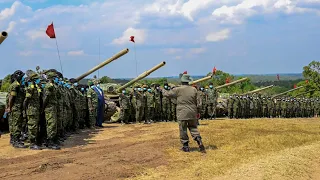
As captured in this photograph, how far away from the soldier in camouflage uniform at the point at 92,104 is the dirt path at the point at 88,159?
288 cm

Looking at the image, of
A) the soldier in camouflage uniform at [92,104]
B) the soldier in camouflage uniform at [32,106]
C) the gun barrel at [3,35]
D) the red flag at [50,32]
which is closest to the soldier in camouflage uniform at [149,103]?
the soldier in camouflage uniform at [92,104]

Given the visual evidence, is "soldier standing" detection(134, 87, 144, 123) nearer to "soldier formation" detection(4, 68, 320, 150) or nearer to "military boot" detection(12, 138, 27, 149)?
"soldier formation" detection(4, 68, 320, 150)

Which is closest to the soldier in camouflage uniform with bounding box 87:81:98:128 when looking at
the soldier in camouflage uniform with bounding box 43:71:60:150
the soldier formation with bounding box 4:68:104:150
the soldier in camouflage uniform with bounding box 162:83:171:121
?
the soldier formation with bounding box 4:68:104:150

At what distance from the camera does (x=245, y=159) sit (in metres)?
9.30

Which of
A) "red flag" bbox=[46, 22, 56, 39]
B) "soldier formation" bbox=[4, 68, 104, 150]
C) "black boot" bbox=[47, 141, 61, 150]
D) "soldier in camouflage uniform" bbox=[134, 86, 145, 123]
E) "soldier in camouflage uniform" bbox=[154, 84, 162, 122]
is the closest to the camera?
"soldier formation" bbox=[4, 68, 104, 150]

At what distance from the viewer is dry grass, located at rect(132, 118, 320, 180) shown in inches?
311

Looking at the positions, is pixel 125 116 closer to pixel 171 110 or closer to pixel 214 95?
pixel 171 110

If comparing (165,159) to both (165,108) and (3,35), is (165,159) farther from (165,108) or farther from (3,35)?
(165,108)

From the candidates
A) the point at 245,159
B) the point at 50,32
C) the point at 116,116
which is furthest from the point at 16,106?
the point at 116,116

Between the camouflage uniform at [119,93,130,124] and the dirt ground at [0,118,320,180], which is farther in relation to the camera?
the camouflage uniform at [119,93,130,124]

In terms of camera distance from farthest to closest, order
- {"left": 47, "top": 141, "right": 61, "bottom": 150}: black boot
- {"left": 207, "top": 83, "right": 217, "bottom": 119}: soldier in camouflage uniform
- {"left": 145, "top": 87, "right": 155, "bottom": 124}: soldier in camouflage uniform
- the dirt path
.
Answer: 1. {"left": 207, "top": 83, "right": 217, "bottom": 119}: soldier in camouflage uniform
2. {"left": 145, "top": 87, "right": 155, "bottom": 124}: soldier in camouflage uniform
3. {"left": 47, "top": 141, "right": 61, "bottom": 150}: black boot
4. the dirt path

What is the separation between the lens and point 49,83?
10.5 metres

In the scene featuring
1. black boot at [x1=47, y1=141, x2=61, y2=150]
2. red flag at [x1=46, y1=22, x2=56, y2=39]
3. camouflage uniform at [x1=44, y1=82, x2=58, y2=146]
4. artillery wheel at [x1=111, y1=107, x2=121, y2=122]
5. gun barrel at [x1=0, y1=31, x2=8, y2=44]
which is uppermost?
red flag at [x1=46, y1=22, x2=56, y2=39]

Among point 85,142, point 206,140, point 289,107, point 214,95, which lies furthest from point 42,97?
point 289,107
